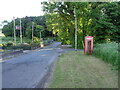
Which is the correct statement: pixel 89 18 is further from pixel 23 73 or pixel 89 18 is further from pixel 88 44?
pixel 23 73

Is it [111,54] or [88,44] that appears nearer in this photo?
[111,54]

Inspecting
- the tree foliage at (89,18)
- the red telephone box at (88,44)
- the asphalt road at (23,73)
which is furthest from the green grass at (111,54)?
the tree foliage at (89,18)

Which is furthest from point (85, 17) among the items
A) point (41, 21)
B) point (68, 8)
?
point (41, 21)

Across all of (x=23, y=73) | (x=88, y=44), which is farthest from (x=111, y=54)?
(x=88, y=44)

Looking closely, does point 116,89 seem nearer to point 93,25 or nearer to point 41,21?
point 93,25

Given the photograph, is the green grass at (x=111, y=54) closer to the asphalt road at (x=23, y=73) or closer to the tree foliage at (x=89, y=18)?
the asphalt road at (x=23, y=73)

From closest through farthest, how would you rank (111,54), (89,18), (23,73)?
1. (23,73)
2. (111,54)
3. (89,18)

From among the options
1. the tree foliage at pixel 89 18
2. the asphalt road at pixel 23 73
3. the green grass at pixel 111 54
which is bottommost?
the asphalt road at pixel 23 73

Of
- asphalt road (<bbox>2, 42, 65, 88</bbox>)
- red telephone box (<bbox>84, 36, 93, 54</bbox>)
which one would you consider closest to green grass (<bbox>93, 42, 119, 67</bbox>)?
red telephone box (<bbox>84, 36, 93, 54</bbox>)

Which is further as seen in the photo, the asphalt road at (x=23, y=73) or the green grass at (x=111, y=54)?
the green grass at (x=111, y=54)

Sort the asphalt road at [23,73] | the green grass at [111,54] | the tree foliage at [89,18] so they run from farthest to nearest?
1. the tree foliage at [89,18]
2. the green grass at [111,54]
3. the asphalt road at [23,73]

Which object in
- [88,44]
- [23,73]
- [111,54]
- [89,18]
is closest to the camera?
[23,73]

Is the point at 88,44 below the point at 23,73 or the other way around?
the other way around

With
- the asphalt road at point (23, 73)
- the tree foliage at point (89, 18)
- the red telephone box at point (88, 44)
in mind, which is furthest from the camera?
the tree foliage at point (89, 18)
